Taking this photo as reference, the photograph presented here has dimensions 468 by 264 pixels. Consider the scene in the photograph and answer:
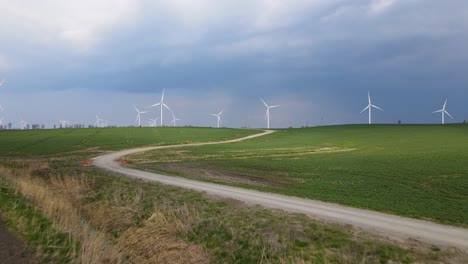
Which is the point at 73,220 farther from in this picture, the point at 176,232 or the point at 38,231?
the point at 176,232

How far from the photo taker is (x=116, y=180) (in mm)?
32906

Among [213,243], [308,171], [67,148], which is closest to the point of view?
[213,243]

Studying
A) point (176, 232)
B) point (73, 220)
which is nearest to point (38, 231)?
point (73, 220)

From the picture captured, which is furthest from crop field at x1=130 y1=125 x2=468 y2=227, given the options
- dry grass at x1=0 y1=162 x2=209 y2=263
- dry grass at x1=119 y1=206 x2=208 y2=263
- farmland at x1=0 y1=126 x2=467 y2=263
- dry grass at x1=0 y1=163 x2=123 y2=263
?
dry grass at x1=0 y1=163 x2=123 y2=263

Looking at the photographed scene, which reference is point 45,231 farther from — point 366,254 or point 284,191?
point 284,191

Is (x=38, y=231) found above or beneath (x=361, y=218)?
above

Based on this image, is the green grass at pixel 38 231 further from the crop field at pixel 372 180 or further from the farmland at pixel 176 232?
the crop field at pixel 372 180

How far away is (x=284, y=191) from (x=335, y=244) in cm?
1262

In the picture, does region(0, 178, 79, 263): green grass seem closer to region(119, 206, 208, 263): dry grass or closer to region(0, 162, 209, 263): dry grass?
region(0, 162, 209, 263): dry grass

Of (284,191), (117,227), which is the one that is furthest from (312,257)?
(284,191)

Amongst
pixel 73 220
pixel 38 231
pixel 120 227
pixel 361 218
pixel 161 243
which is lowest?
pixel 120 227

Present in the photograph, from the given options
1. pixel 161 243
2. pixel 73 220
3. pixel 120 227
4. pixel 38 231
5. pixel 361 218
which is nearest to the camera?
pixel 38 231

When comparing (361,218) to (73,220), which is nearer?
(73,220)

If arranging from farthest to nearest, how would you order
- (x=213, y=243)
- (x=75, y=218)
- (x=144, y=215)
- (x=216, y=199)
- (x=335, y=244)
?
1. (x=216, y=199)
2. (x=144, y=215)
3. (x=75, y=218)
4. (x=213, y=243)
5. (x=335, y=244)
